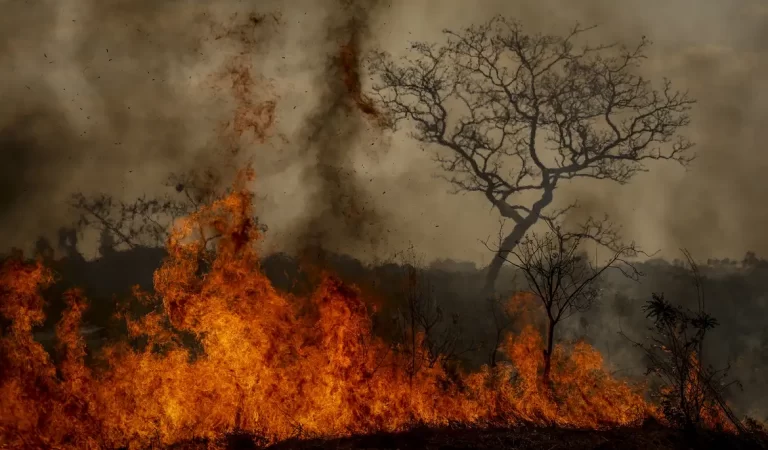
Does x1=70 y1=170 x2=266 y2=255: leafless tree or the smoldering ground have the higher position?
the smoldering ground

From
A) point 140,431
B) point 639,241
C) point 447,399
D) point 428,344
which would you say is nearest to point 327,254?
point 428,344

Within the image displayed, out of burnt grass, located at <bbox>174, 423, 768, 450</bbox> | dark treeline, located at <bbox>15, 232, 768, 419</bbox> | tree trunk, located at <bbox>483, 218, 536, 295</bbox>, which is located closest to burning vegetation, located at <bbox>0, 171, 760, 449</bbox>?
burnt grass, located at <bbox>174, 423, 768, 450</bbox>

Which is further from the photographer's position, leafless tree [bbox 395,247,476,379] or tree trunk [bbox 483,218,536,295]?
tree trunk [bbox 483,218,536,295]

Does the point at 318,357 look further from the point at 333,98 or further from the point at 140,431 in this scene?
the point at 333,98

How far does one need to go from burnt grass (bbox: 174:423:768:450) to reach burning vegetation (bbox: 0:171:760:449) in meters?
0.42

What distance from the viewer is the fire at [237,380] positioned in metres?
9.47

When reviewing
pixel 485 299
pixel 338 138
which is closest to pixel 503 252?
pixel 485 299

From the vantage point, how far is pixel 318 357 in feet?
33.8

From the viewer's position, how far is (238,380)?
9938 millimetres

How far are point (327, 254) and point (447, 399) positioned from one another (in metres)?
4.69

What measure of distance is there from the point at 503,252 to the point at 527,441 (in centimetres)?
639

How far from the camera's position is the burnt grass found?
28.8 feet

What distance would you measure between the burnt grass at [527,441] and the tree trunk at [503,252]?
559cm

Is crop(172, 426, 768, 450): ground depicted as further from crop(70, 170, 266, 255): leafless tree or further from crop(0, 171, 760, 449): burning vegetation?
crop(70, 170, 266, 255): leafless tree
